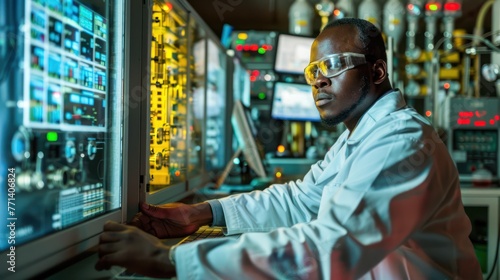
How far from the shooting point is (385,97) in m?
1.25

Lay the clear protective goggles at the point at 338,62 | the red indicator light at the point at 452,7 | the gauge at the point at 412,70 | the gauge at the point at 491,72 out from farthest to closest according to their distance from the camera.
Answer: the gauge at the point at 412,70 < the red indicator light at the point at 452,7 < the gauge at the point at 491,72 < the clear protective goggles at the point at 338,62

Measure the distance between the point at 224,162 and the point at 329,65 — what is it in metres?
2.26

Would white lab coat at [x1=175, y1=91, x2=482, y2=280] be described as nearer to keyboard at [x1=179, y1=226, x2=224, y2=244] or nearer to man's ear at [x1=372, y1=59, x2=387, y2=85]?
man's ear at [x1=372, y1=59, x2=387, y2=85]

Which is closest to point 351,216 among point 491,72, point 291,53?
point 491,72

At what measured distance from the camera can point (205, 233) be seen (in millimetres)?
1383

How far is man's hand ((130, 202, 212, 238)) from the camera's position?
1.26m

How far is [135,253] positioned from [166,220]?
46 cm

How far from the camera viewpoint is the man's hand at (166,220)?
126cm

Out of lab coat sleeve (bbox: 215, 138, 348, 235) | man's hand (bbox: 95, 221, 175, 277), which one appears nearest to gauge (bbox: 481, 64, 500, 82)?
lab coat sleeve (bbox: 215, 138, 348, 235)

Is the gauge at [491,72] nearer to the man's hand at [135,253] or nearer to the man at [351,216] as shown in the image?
the man at [351,216]

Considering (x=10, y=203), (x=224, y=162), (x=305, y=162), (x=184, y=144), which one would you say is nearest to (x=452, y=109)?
(x=305, y=162)

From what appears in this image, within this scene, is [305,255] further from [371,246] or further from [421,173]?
[421,173]

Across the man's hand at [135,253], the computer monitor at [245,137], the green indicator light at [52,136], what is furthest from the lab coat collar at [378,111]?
the computer monitor at [245,137]

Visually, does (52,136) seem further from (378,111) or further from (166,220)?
(378,111)
